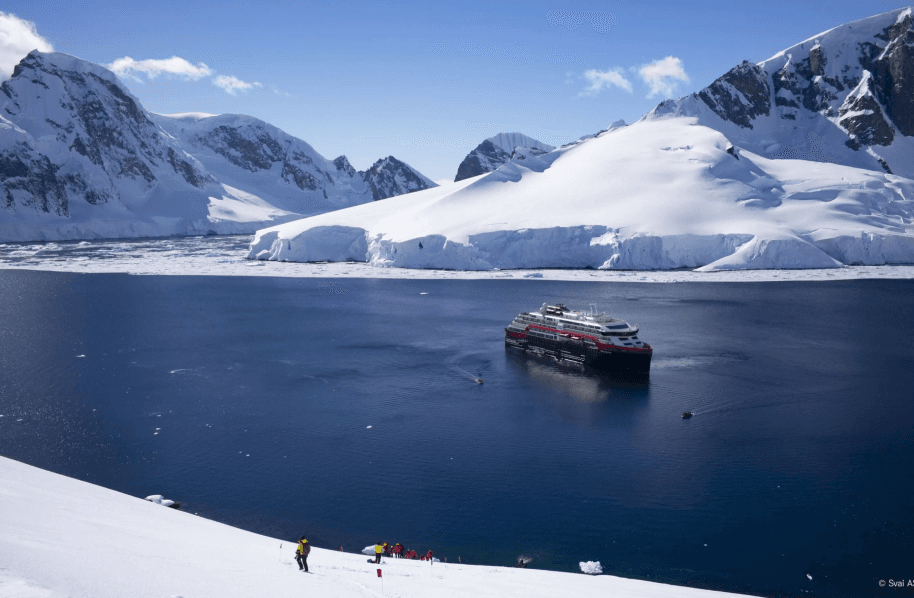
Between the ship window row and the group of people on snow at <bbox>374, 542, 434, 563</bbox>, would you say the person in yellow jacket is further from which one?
the ship window row

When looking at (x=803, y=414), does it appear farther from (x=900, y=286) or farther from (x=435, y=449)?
(x=900, y=286)

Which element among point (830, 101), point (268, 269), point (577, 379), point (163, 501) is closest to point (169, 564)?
point (163, 501)

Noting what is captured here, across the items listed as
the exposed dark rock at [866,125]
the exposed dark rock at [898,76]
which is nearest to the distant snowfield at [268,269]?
the exposed dark rock at [866,125]

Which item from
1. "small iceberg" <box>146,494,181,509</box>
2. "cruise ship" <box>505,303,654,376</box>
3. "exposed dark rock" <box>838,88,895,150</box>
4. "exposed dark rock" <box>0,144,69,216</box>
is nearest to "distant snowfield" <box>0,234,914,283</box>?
"exposed dark rock" <box>0,144,69,216</box>

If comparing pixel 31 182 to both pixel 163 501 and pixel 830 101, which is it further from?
pixel 830 101

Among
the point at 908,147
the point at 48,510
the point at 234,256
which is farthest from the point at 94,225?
the point at 908,147

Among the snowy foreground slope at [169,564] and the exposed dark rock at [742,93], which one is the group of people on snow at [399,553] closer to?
the snowy foreground slope at [169,564]
